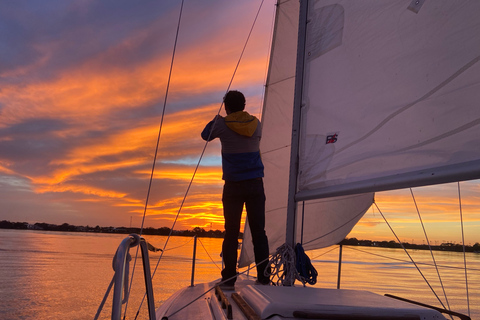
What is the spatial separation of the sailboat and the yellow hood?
0.38 m

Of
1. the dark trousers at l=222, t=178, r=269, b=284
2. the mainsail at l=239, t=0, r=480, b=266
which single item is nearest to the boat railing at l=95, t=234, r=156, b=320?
the mainsail at l=239, t=0, r=480, b=266

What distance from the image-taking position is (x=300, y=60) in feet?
11.9

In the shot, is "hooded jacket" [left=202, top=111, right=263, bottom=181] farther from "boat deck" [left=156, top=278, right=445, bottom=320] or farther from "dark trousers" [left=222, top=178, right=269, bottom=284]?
"boat deck" [left=156, top=278, right=445, bottom=320]

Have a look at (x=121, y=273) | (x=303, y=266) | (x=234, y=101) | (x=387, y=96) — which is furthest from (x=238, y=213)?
(x=121, y=273)

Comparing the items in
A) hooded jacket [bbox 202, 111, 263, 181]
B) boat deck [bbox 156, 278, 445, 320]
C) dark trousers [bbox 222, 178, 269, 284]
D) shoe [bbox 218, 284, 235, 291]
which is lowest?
shoe [bbox 218, 284, 235, 291]

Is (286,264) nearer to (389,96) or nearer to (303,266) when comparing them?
(303,266)

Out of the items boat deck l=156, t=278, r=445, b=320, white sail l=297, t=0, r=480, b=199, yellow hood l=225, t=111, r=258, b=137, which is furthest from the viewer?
yellow hood l=225, t=111, r=258, b=137

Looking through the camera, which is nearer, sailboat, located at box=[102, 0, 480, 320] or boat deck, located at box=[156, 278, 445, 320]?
boat deck, located at box=[156, 278, 445, 320]

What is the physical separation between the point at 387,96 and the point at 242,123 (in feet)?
4.08

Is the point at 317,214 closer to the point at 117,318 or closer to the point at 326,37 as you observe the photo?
the point at 326,37

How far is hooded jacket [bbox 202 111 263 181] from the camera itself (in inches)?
145

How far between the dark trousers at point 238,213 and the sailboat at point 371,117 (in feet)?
1.23

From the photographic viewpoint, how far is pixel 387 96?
2.82m

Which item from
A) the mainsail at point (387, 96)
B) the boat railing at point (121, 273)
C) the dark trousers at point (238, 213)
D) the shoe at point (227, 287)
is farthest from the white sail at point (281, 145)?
the boat railing at point (121, 273)
